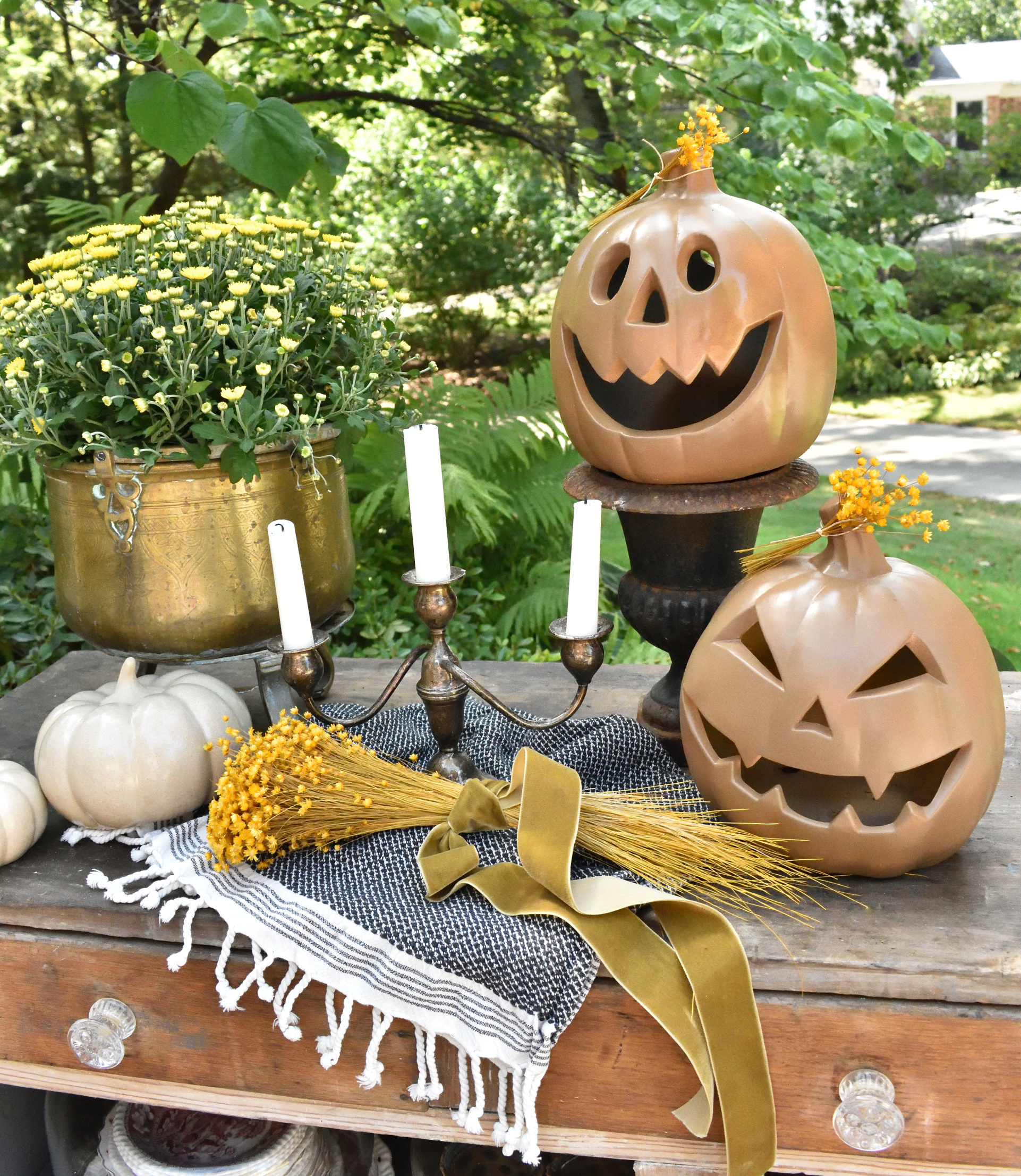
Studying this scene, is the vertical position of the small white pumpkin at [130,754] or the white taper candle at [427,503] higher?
the white taper candle at [427,503]

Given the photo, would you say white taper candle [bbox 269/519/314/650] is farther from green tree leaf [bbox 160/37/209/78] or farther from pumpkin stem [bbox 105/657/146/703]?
green tree leaf [bbox 160/37/209/78]

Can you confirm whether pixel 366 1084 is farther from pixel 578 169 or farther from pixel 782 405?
pixel 578 169

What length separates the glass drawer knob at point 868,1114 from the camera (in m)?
0.99

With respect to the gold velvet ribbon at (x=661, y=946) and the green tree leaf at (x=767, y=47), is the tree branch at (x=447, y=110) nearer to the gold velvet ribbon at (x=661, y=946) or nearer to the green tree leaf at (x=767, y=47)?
the green tree leaf at (x=767, y=47)

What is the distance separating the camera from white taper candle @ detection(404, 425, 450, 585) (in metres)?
1.11

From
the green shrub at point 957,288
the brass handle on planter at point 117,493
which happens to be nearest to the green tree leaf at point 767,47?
the brass handle on planter at point 117,493

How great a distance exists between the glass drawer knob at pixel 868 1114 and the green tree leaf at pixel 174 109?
5.41ft

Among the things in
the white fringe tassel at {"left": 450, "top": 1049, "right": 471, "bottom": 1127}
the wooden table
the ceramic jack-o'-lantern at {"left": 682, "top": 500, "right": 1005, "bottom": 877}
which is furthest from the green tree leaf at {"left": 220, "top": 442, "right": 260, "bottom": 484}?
the white fringe tassel at {"left": 450, "top": 1049, "right": 471, "bottom": 1127}

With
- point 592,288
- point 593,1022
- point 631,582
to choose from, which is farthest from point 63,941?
point 592,288

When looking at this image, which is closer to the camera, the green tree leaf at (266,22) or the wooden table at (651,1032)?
the wooden table at (651,1032)

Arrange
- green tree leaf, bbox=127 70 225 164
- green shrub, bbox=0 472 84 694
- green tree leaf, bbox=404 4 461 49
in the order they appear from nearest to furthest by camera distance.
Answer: green tree leaf, bbox=127 70 225 164 < green tree leaf, bbox=404 4 461 49 < green shrub, bbox=0 472 84 694

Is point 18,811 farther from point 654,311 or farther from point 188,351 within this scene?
point 654,311

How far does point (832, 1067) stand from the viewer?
1.00 metres

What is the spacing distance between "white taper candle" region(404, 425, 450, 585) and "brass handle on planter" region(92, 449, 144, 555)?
348 mm
